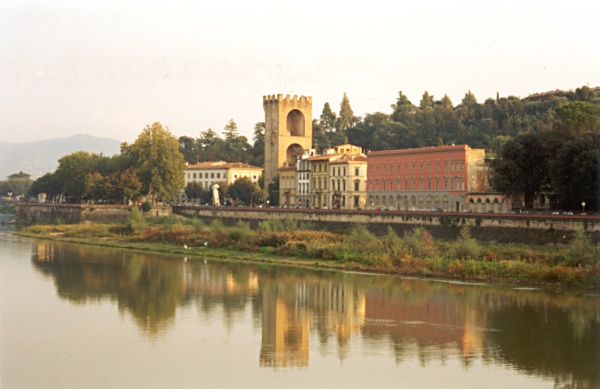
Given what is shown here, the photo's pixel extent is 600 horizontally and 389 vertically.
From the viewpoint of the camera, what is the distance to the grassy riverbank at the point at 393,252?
35.4 m

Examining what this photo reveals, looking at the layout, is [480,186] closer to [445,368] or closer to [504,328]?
[504,328]

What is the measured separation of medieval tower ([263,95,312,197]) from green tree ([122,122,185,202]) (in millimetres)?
9035

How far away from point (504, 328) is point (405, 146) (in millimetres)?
64242

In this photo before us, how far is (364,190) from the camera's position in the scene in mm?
73000

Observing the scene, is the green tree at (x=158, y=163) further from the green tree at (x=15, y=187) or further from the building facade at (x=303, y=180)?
the green tree at (x=15, y=187)

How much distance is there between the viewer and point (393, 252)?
4162 centimetres

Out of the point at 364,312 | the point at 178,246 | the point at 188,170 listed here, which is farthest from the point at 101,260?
the point at 188,170

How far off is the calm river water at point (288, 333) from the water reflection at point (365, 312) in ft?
0.16

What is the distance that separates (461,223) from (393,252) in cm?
934

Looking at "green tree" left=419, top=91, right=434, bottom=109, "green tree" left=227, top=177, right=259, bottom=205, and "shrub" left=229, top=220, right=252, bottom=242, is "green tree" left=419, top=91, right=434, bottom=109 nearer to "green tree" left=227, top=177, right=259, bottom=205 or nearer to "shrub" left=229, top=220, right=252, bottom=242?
"green tree" left=227, top=177, right=259, bottom=205

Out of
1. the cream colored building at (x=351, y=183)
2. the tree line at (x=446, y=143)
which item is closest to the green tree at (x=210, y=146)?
the tree line at (x=446, y=143)

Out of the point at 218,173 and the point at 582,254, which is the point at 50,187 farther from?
the point at 582,254

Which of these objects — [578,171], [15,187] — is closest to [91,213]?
[578,171]

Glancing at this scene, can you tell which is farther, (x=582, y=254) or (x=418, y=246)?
(x=418, y=246)
